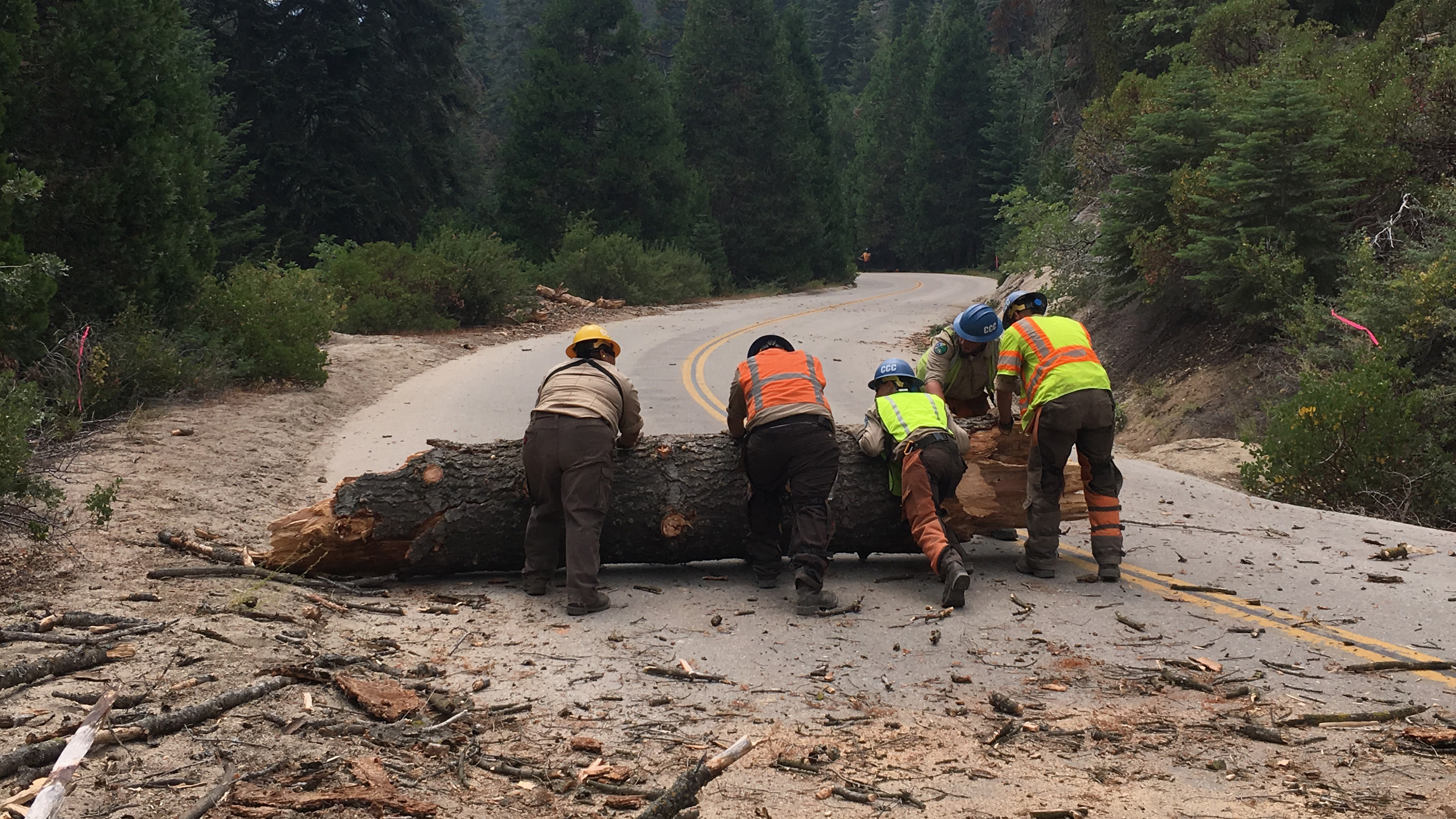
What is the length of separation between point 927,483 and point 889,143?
6630cm

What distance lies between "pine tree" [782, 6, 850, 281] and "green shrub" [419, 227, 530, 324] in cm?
2247

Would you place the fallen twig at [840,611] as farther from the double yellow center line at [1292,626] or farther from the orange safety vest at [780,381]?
the double yellow center line at [1292,626]

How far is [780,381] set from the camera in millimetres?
7039

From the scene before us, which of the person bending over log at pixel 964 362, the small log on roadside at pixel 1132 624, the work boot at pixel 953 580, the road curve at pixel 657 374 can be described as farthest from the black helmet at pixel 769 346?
the road curve at pixel 657 374

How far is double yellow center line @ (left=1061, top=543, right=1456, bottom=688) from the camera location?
5.63 meters

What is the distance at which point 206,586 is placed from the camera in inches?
245

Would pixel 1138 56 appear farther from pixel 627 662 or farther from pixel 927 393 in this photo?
pixel 627 662

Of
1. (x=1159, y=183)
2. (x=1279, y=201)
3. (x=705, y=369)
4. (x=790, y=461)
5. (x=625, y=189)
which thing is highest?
(x=625, y=189)

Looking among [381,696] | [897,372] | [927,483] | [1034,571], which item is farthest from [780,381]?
[381,696]

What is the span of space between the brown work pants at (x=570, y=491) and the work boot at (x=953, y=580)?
2.08 meters

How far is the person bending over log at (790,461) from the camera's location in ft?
21.9

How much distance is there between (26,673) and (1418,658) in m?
6.48

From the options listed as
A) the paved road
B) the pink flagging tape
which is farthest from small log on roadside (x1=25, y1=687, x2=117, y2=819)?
the pink flagging tape

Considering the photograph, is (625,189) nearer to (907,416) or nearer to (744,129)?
(744,129)
